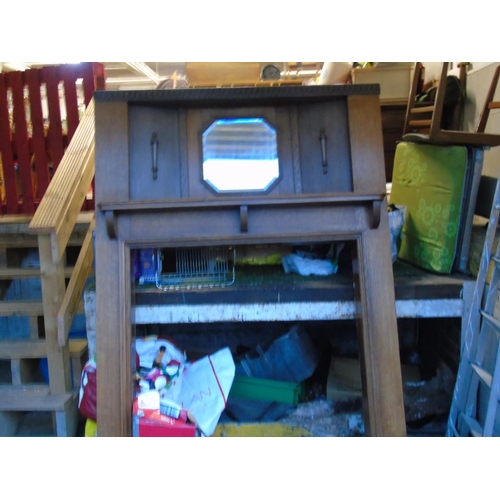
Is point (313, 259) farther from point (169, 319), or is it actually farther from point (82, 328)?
point (82, 328)

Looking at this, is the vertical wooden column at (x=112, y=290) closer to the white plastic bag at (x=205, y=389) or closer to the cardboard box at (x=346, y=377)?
the white plastic bag at (x=205, y=389)

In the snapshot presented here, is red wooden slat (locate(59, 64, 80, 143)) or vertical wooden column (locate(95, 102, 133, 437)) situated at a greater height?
red wooden slat (locate(59, 64, 80, 143))

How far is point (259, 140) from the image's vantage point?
1907 millimetres

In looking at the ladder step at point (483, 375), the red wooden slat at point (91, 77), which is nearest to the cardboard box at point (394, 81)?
the red wooden slat at point (91, 77)

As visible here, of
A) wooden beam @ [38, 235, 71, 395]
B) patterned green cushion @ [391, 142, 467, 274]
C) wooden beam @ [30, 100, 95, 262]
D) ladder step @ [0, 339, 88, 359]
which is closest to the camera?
Result: patterned green cushion @ [391, 142, 467, 274]

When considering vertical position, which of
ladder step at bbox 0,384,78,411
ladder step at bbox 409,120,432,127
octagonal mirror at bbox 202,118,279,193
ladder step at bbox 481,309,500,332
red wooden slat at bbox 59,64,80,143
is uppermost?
red wooden slat at bbox 59,64,80,143

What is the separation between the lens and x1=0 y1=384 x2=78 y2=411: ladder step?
247 cm

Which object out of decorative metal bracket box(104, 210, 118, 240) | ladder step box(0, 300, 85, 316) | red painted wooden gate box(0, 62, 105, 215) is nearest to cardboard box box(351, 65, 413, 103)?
red painted wooden gate box(0, 62, 105, 215)

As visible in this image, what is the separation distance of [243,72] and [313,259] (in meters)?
2.64

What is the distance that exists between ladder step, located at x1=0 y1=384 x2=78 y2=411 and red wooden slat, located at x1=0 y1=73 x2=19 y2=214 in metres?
1.62

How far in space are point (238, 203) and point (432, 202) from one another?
1056 millimetres

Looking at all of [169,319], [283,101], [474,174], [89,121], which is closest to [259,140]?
[283,101]

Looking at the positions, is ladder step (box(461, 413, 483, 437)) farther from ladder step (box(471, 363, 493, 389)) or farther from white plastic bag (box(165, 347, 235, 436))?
white plastic bag (box(165, 347, 235, 436))

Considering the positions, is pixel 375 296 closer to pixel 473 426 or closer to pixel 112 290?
pixel 473 426
